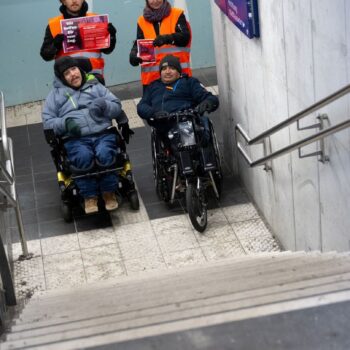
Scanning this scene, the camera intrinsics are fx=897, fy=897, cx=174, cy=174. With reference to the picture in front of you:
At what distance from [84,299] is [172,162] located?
2916mm

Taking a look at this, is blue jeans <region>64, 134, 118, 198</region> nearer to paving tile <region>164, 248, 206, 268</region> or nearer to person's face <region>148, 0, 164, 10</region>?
paving tile <region>164, 248, 206, 268</region>

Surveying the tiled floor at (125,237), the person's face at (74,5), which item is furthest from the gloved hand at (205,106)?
the person's face at (74,5)

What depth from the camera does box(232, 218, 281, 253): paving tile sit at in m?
7.48

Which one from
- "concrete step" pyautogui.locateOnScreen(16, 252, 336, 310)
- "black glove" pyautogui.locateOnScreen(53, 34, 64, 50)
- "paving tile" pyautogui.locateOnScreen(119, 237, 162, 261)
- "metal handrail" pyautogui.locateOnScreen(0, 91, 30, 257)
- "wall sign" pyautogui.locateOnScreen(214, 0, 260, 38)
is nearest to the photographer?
"concrete step" pyautogui.locateOnScreen(16, 252, 336, 310)

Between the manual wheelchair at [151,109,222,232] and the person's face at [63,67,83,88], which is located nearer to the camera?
the manual wheelchair at [151,109,222,232]

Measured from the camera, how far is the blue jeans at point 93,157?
25.9ft

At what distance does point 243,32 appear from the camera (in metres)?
7.24

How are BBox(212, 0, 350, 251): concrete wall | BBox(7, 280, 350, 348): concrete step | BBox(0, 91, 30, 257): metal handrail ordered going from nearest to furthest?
BBox(7, 280, 350, 348): concrete step < BBox(212, 0, 350, 251): concrete wall < BBox(0, 91, 30, 257): metal handrail

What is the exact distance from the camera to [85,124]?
26.5 feet

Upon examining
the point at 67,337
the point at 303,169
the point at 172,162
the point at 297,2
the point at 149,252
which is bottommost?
the point at 149,252

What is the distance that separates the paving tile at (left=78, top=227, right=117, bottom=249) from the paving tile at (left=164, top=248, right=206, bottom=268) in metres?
0.61

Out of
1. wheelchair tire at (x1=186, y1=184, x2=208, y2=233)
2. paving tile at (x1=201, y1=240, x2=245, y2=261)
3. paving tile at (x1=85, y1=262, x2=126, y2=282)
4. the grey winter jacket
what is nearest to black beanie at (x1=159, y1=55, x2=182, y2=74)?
the grey winter jacket

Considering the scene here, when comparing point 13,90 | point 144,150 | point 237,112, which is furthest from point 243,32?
point 13,90

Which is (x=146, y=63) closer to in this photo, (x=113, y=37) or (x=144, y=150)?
(x=113, y=37)
